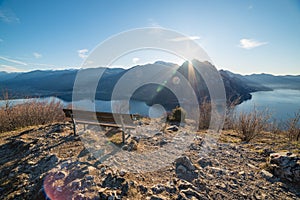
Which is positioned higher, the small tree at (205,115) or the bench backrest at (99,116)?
the bench backrest at (99,116)

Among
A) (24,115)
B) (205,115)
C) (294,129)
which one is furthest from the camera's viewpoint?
(205,115)

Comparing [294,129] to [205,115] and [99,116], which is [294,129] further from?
[99,116]

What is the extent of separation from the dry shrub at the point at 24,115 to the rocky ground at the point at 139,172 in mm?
2558

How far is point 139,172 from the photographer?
258 centimetres

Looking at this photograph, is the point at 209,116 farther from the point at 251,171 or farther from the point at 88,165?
the point at 88,165

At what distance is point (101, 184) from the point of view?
212 cm

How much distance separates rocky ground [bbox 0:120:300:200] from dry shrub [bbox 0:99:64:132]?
2558 mm

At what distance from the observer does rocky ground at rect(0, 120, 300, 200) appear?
2.06 metres

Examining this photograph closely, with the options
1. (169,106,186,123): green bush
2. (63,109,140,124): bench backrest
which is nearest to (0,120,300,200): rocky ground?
(63,109,140,124): bench backrest

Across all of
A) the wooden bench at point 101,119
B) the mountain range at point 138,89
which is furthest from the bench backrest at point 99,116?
the mountain range at point 138,89

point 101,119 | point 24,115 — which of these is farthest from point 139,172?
point 24,115

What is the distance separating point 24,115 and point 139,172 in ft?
18.9

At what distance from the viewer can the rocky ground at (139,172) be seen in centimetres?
206

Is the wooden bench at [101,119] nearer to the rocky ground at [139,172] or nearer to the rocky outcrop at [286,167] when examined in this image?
the rocky ground at [139,172]
